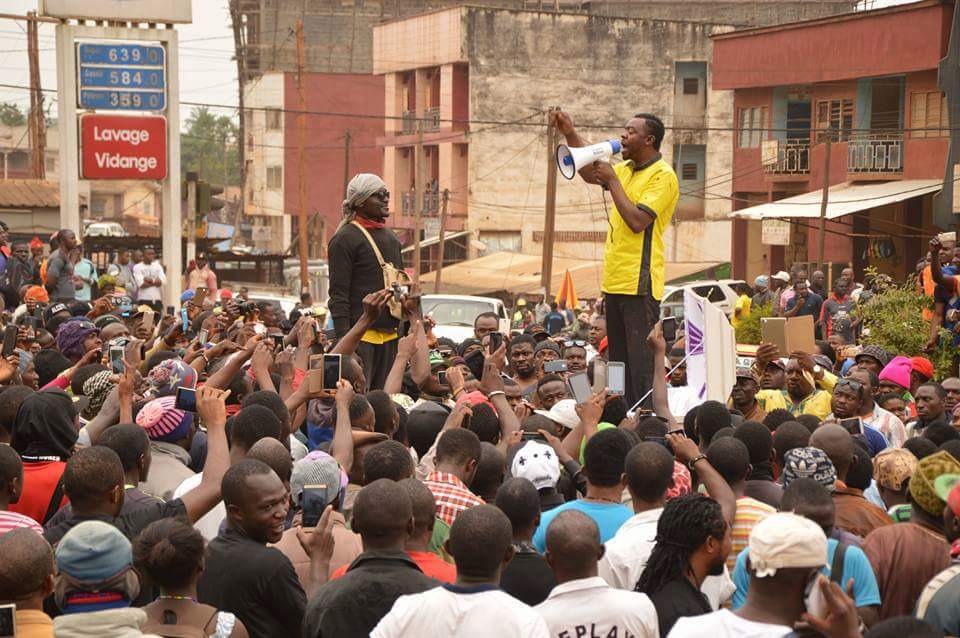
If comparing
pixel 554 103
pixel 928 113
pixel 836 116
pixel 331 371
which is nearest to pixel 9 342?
pixel 331 371

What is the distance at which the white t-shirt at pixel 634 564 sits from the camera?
5.14m

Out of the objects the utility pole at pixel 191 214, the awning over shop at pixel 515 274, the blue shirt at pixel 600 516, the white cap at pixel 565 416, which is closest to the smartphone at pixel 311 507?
the blue shirt at pixel 600 516

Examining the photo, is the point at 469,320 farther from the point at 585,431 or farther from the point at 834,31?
the point at 834,31

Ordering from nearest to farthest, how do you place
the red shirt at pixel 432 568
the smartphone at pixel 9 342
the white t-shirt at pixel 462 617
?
1. the white t-shirt at pixel 462 617
2. the red shirt at pixel 432 568
3. the smartphone at pixel 9 342

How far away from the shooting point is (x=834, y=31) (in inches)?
1499

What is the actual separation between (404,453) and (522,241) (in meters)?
48.5

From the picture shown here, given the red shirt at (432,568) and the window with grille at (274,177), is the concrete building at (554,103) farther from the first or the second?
the red shirt at (432,568)

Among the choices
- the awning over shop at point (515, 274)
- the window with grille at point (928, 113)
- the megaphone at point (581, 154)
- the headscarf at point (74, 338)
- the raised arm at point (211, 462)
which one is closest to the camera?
the raised arm at point (211, 462)

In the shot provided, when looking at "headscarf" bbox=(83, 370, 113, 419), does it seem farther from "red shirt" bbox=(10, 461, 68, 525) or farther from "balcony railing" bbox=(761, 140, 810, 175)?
"balcony railing" bbox=(761, 140, 810, 175)

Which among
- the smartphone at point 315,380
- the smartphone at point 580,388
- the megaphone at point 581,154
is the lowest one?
the smartphone at point 580,388

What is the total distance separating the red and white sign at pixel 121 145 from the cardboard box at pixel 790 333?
41.4 feet

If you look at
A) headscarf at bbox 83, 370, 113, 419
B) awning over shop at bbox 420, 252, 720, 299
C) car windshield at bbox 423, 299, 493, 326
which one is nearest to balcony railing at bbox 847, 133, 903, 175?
awning over shop at bbox 420, 252, 720, 299

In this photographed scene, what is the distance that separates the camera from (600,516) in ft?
18.8

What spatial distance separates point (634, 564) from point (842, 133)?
35116 mm
